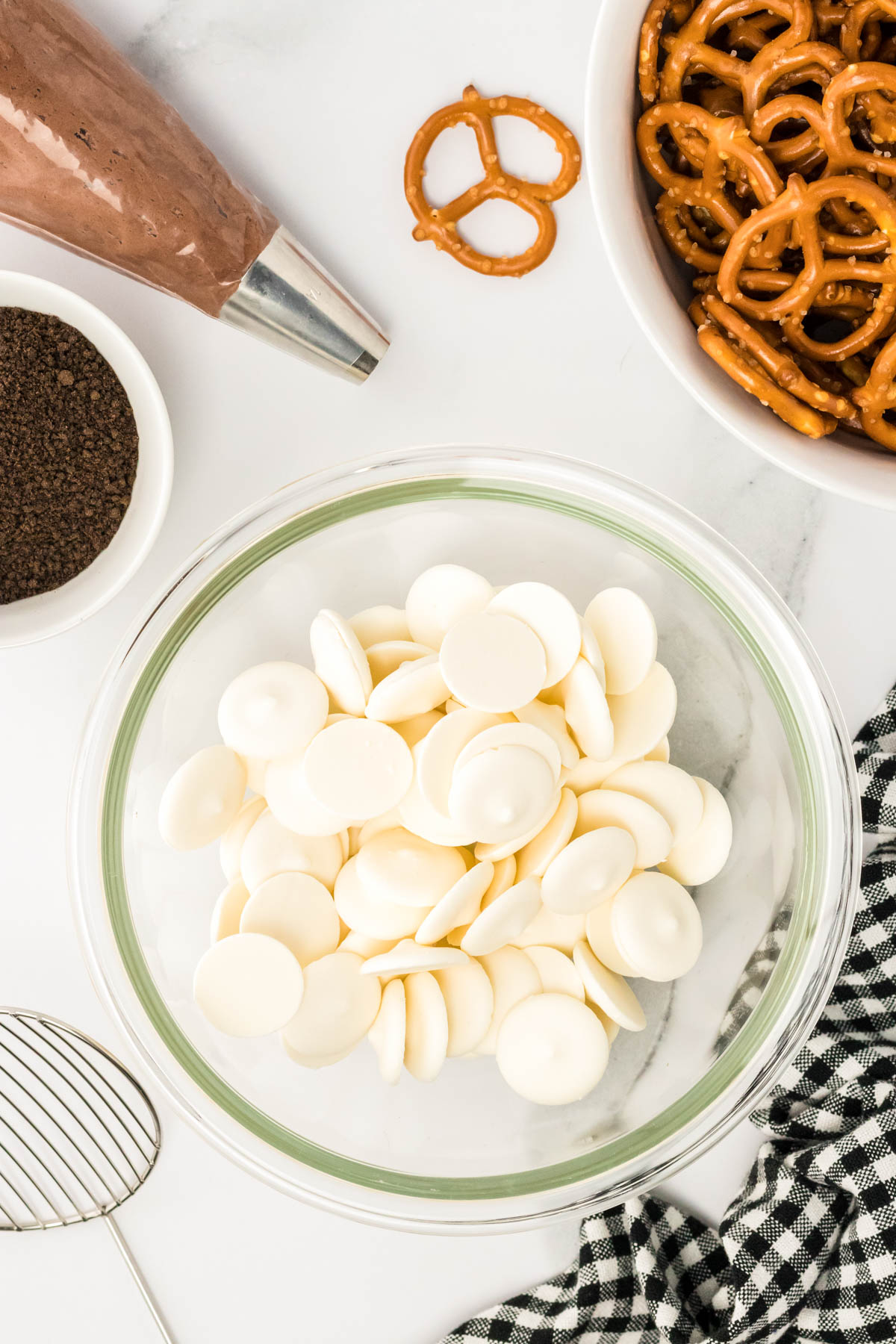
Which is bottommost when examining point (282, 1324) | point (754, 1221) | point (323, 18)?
point (754, 1221)

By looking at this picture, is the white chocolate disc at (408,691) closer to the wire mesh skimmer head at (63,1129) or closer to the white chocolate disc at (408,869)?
the white chocolate disc at (408,869)

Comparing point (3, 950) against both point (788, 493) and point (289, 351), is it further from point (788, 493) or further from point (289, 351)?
point (788, 493)

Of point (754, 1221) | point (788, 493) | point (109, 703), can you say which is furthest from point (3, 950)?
point (788, 493)

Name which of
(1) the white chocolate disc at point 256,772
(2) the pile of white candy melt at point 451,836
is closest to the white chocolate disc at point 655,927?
(2) the pile of white candy melt at point 451,836

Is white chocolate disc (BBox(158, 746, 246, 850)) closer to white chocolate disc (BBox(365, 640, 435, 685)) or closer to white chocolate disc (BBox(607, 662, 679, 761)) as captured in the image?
white chocolate disc (BBox(365, 640, 435, 685))

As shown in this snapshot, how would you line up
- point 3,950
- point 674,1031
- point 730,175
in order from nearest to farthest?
point 730,175, point 674,1031, point 3,950

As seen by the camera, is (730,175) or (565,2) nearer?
(730,175)
